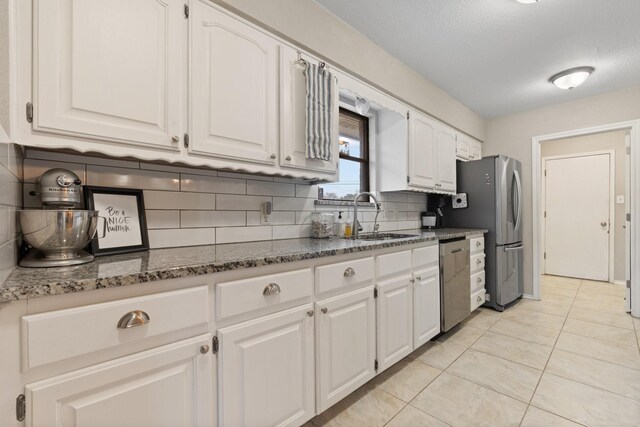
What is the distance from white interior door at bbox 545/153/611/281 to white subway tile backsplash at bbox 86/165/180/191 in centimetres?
568

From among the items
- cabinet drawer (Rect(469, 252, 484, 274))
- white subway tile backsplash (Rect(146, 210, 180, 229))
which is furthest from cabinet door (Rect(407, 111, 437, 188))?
white subway tile backsplash (Rect(146, 210, 180, 229))

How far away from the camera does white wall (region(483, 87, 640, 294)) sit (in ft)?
10.3

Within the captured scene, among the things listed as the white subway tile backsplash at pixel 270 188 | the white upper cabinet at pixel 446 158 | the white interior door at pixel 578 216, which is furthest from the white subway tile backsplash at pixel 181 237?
the white interior door at pixel 578 216

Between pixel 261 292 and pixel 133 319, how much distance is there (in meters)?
0.45

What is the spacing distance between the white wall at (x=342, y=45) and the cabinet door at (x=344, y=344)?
153cm

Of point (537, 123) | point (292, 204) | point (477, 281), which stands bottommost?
point (477, 281)

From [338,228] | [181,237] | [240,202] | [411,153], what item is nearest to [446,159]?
[411,153]

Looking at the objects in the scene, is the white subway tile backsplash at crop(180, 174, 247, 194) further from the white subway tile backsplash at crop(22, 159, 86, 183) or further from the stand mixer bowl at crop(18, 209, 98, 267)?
the stand mixer bowl at crop(18, 209, 98, 267)

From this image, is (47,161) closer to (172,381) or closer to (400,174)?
(172,381)

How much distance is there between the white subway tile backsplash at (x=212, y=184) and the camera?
155cm

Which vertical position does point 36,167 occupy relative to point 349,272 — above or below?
above

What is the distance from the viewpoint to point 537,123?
12.1 ft

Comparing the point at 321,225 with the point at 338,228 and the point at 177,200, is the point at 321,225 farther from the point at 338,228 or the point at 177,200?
the point at 177,200

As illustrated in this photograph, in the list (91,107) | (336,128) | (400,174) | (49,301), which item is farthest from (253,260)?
(400,174)
